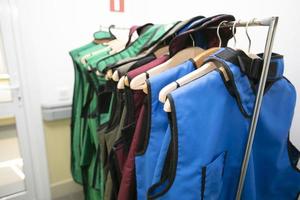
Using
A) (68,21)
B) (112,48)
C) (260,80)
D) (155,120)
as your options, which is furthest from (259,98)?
(68,21)

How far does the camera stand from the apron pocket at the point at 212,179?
572 millimetres

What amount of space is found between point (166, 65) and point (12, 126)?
4.72 ft

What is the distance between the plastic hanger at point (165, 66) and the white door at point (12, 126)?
1.15m

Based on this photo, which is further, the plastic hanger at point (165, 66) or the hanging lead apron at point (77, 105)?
the hanging lead apron at point (77, 105)

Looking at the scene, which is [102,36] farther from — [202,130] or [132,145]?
[202,130]

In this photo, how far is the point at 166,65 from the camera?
77cm

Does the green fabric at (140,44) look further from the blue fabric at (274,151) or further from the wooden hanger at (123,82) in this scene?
the blue fabric at (274,151)

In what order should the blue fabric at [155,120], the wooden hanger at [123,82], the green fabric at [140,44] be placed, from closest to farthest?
the blue fabric at [155,120] < the wooden hanger at [123,82] < the green fabric at [140,44]

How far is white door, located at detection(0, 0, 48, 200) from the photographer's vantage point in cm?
143

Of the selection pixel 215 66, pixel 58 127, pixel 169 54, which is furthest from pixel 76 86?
pixel 215 66

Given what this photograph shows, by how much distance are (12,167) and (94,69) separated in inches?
58.4

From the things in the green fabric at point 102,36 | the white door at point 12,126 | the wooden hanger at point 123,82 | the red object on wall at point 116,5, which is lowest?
the white door at point 12,126

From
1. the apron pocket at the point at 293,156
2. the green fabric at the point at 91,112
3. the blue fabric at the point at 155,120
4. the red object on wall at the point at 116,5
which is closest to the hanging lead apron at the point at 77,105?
the green fabric at the point at 91,112

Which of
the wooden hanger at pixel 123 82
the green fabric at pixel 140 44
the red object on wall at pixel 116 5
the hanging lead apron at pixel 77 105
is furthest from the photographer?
the red object on wall at pixel 116 5
